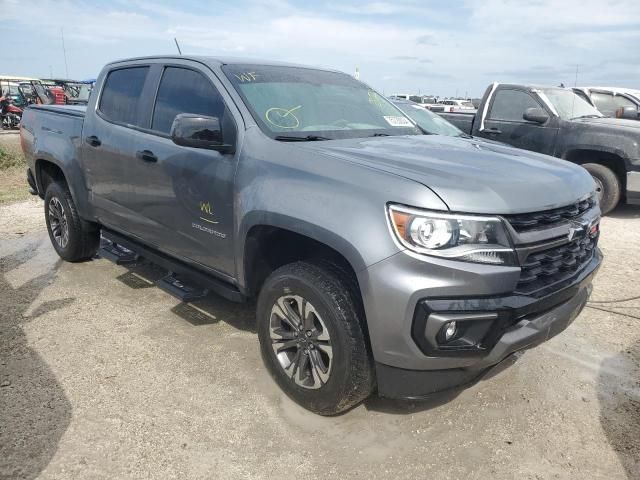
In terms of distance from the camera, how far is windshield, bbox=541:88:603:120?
25.9 ft

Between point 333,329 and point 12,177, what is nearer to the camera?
point 333,329

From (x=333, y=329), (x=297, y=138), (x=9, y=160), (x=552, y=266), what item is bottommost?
(x=9, y=160)

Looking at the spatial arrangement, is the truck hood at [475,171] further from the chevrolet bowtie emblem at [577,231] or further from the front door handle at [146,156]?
the front door handle at [146,156]

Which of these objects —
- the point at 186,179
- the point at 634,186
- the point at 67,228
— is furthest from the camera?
the point at 634,186

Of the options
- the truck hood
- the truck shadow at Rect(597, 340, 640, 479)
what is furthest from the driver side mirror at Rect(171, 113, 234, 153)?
the truck shadow at Rect(597, 340, 640, 479)

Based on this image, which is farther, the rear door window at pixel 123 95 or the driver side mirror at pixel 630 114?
the driver side mirror at pixel 630 114

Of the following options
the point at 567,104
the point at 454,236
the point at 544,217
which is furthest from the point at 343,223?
the point at 567,104

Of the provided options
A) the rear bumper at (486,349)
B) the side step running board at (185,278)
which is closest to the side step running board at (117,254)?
the side step running board at (185,278)

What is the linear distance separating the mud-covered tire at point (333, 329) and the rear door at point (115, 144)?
5.80ft

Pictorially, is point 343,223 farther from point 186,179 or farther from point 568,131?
point 568,131

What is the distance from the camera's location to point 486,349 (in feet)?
7.59

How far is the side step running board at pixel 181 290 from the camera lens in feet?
11.6

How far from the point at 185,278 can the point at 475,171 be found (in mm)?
2284

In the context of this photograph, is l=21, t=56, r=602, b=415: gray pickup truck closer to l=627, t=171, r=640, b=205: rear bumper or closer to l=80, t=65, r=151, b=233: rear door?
l=80, t=65, r=151, b=233: rear door
